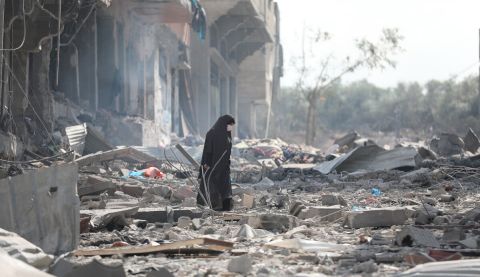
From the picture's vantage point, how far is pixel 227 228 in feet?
28.3

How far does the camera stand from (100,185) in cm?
1157

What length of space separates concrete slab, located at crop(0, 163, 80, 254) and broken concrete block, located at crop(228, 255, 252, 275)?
149cm

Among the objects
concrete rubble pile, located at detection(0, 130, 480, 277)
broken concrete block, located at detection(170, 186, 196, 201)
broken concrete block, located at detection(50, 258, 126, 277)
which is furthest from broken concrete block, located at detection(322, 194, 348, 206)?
broken concrete block, located at detection(50, 258, 126, 277)

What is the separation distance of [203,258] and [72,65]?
486 inches

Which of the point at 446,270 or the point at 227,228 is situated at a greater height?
the point at 446,270

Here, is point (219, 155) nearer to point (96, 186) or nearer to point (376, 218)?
point (96, 186)

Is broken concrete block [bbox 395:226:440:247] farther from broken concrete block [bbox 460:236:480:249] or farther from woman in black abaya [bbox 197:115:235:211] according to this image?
woman in black abaya [bbox 197:115:235:211]

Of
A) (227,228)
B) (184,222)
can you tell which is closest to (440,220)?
(227,228)

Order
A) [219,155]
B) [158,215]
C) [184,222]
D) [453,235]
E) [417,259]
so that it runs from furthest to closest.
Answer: [219,155] → [158,215] → [184,222] → [453,235] → [417,259]

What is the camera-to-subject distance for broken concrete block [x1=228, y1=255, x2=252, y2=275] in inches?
224

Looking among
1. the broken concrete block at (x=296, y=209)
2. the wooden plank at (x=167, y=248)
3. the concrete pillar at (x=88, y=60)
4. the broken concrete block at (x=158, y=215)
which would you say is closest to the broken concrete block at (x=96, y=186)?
the broken concrete block at (x=158, y=215)

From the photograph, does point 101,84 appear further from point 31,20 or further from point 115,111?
point 31,20

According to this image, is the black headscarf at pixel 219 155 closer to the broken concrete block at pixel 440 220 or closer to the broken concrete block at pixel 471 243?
the broken concrete block at pixel 440 220

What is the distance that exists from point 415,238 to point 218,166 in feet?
15.7
